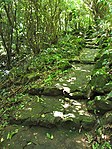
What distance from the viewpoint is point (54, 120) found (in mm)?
3250

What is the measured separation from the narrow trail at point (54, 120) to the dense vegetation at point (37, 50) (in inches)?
7.6

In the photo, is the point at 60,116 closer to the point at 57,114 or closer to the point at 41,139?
the point at 57,114

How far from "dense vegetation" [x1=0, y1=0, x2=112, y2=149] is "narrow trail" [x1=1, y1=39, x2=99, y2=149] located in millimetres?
194

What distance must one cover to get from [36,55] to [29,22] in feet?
3.23

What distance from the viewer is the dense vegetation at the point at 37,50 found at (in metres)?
Answer: 3.89

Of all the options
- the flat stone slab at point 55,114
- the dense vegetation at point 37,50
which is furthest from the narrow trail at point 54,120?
the dense vegetation at point 37,50

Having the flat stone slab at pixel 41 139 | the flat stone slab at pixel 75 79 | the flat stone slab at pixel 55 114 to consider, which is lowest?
the flat stone slab at pixel 41 139

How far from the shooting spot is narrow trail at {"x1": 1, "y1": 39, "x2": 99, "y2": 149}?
9.78 feet

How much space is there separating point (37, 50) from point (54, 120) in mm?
3759

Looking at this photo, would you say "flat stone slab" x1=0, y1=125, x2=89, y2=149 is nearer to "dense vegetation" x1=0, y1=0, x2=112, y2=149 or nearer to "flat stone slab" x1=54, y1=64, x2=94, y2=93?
"dense vegetation" x1=0, y1=0, x2=112, y2=149

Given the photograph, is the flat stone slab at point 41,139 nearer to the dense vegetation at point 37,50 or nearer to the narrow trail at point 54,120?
the narrow trail at point 54,120

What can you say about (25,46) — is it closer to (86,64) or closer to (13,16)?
(13,16)

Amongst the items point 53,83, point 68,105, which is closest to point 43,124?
point 68,105

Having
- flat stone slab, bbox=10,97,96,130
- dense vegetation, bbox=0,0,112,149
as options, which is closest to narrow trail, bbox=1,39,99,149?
flat stone slab, bbox=10,97,96,130
